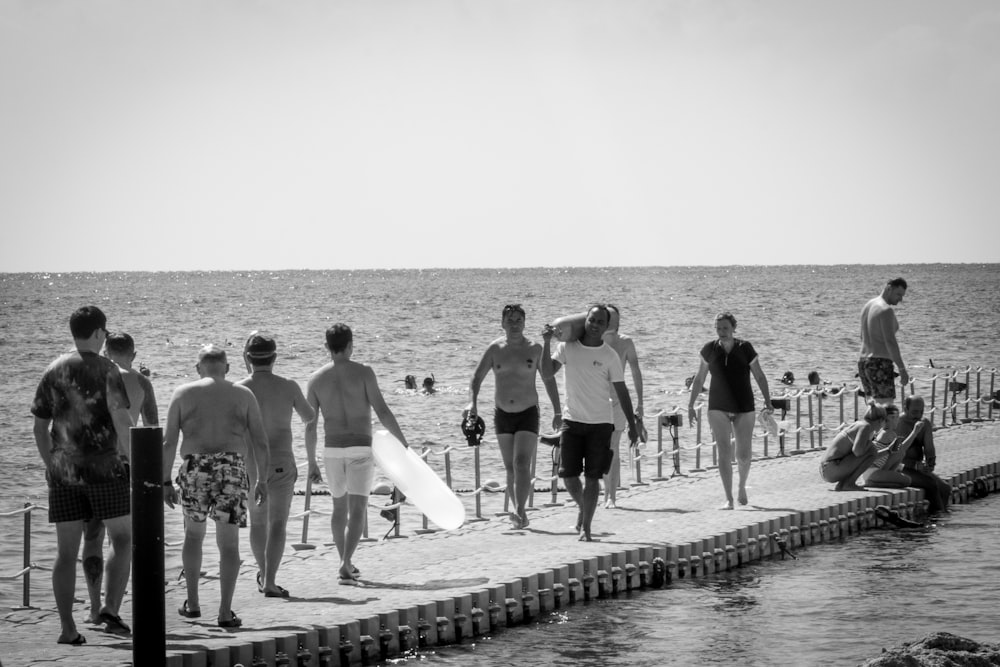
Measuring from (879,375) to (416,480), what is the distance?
630 centimetres

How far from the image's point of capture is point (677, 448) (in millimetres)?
17812

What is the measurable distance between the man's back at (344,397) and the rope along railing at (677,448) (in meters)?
2.07

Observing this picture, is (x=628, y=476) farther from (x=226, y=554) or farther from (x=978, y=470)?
(x=226, y=554)

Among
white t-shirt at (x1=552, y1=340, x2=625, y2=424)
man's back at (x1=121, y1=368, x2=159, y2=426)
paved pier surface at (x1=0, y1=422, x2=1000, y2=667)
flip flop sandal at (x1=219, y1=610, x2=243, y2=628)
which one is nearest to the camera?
paved pier surface at (x1=0, y1=422, x2=1000, y2=667)

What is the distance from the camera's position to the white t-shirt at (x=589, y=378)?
38.8ft

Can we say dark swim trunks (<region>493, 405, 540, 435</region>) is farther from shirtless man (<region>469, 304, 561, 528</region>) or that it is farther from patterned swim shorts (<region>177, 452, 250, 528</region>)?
patterned swim shorts (<region>177, 452, 250, 528</region>)

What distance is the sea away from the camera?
29.2 m

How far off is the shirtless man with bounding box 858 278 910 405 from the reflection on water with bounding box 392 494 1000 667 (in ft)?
7.33

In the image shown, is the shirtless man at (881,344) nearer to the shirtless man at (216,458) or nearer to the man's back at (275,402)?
the man's back at (275,402)

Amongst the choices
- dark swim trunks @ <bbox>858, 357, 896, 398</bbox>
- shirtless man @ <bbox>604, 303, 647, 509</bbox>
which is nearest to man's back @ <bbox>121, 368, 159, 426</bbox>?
shirtless man @ <bbox>604, 303, 647, 509</bbox>

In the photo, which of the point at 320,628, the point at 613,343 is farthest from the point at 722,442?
the point at 320,628

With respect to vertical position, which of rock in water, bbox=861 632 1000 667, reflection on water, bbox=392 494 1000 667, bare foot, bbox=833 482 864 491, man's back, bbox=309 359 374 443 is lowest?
reflection on water, bbox=392 494 1000 667

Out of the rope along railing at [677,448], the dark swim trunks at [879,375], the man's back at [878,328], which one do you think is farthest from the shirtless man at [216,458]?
the dark swim trunks at [879,375]

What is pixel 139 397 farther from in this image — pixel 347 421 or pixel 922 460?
pixel 922 460
